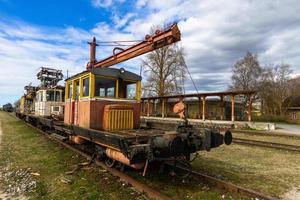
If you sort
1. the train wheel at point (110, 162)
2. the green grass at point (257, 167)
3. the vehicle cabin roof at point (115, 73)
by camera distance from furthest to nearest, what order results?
the vehicle cabin roof at point (115, 73)
the train wheel at point (110, 162)
the green grass at point (257, 167)

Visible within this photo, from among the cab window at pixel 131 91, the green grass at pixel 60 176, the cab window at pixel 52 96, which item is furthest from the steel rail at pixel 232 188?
the cab window at pixel 52 96

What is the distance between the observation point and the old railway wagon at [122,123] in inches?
196

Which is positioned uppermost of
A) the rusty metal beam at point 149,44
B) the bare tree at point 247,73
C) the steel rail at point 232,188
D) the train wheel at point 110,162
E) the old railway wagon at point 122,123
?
the bare tree at point 247,73

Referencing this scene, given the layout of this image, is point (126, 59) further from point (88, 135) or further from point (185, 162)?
point (185, 162)

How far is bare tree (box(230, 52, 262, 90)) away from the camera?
45562mm

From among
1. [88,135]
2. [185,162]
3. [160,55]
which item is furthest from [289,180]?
[160,55]

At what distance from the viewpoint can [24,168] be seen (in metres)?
7.11

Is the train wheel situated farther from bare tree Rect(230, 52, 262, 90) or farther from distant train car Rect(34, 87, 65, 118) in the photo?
bare tree Rect(230, 52, 262, 90)

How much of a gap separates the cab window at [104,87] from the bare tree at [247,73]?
42.2 m

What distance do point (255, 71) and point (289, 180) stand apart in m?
42.9

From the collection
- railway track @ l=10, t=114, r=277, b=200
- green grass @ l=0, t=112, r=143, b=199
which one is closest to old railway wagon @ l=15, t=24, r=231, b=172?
railway track @ l=10, t=114, r=277, b=200

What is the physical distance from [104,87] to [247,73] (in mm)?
43284

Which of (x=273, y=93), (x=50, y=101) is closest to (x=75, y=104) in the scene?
(x=50, y=101)

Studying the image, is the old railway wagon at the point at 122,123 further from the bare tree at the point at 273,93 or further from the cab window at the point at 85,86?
the bare tree at the point at 273,93
